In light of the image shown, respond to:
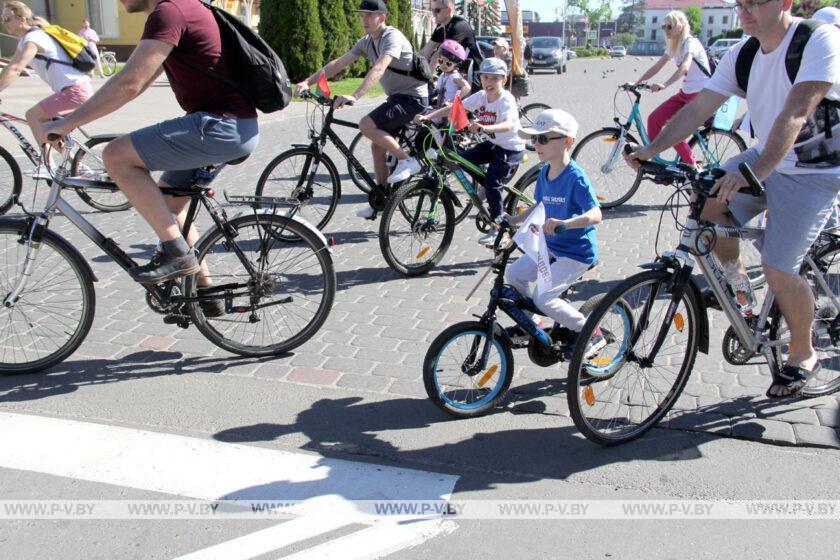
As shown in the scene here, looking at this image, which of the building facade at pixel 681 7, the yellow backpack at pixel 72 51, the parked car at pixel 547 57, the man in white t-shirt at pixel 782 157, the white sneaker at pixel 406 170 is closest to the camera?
the man in white t-shirt at pixel 782 157

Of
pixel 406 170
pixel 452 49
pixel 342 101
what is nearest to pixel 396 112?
pixel 342 101

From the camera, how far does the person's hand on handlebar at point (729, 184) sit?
3236 millimetres

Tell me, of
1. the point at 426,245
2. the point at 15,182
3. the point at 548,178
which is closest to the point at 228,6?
the point at 15,182

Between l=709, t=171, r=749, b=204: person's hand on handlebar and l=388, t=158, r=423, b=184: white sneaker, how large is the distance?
10.3 feet

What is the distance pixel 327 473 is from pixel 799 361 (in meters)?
2.35

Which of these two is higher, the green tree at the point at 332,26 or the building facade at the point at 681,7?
the building facade at the point at 681,7

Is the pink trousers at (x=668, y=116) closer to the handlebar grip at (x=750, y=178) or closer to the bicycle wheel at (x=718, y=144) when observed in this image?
the bicycle wheel at (x=718, y=144)

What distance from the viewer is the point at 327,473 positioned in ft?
11.2

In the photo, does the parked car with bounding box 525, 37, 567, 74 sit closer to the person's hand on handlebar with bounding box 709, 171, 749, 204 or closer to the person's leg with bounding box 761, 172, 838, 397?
the person's leg with bounding box 761, 172, 838, 397

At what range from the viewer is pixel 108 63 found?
2642 centimetres

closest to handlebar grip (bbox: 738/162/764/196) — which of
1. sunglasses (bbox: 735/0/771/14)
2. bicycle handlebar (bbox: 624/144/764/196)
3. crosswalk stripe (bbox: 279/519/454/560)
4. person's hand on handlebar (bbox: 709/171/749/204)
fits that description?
person's hand on handlebar (bbox: 709/171/749/204)

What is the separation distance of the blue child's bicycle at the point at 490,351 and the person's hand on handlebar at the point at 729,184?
677 millimetres

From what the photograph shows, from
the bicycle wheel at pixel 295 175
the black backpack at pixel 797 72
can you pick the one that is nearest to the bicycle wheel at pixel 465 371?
the black backpack at pixel 797 72

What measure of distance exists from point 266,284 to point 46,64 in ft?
15.9
